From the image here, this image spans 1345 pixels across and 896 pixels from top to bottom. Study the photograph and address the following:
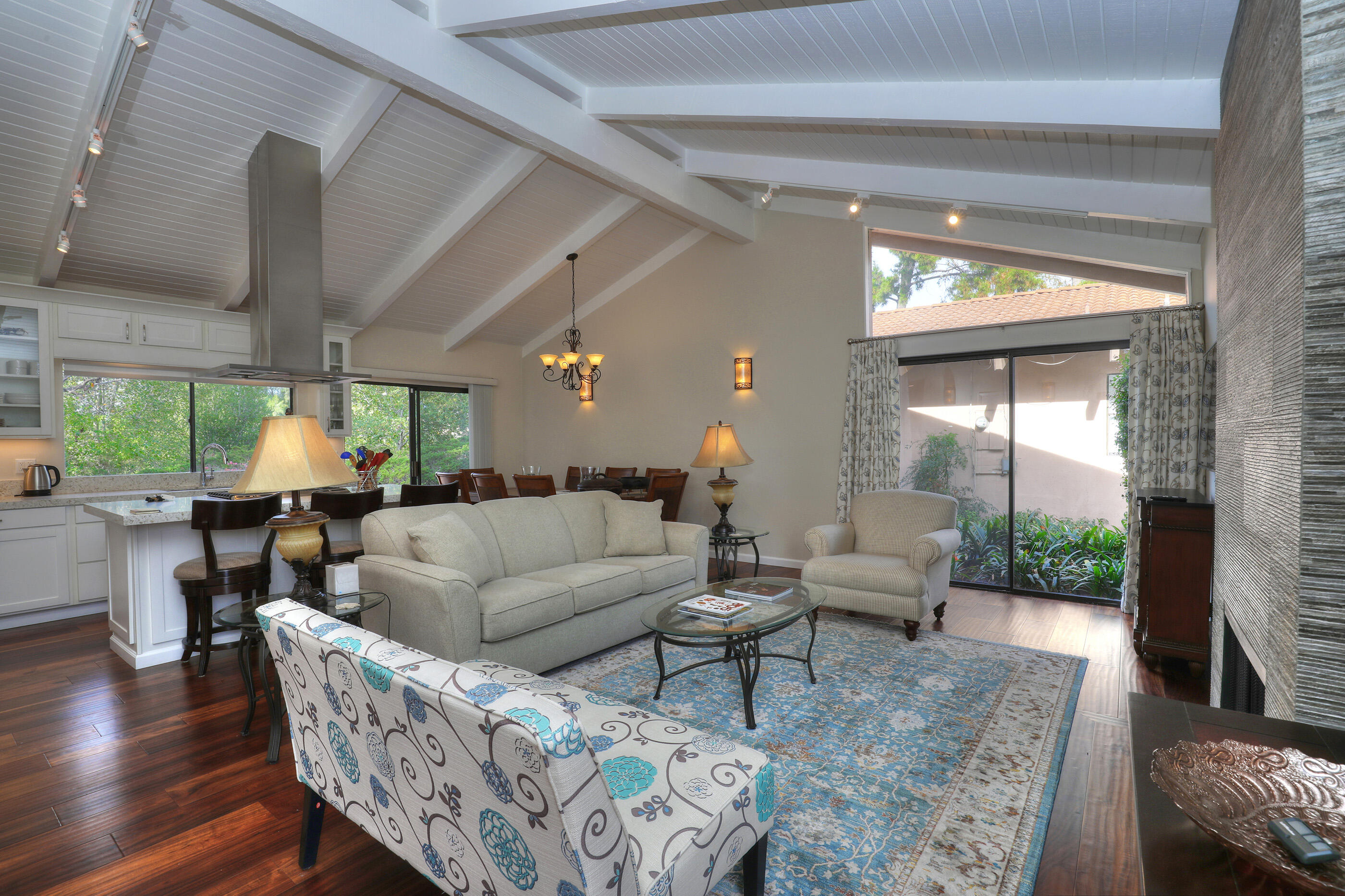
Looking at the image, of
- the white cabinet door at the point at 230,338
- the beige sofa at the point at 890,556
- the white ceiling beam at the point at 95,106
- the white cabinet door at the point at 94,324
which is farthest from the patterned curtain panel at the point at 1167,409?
the white cabinet door at the point at 94,324

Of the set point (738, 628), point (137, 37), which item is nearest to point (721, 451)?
point (738, 628)

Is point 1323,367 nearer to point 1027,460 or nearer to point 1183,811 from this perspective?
point 1183,811

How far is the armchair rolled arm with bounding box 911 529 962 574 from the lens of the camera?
383cm

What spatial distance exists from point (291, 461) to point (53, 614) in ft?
12.4

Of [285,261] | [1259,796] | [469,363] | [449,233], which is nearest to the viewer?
[1259,796]

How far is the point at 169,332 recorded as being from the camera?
211 inches

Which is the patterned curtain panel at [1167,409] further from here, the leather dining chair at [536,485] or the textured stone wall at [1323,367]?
the leather dining chair at [536,485]

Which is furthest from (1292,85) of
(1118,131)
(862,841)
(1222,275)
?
(862,841)

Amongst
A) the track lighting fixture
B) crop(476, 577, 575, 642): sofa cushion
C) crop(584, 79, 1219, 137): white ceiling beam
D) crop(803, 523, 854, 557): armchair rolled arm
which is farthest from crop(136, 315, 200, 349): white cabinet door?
crop(803, 523, 854, 557): armchair rolled arm

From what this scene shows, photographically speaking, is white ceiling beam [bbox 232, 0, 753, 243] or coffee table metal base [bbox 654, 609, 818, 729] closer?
coffee table metal base [bbox 654, 609, 818, 729]

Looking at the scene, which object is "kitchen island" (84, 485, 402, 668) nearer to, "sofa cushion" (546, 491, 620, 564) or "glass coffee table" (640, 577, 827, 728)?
"sofa cushion" (546, 491, 620, 564)

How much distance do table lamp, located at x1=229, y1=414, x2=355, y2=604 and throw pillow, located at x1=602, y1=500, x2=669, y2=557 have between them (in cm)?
190

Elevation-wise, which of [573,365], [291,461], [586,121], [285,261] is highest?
[586,121]

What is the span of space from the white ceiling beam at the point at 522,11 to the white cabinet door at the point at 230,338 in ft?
11.9
